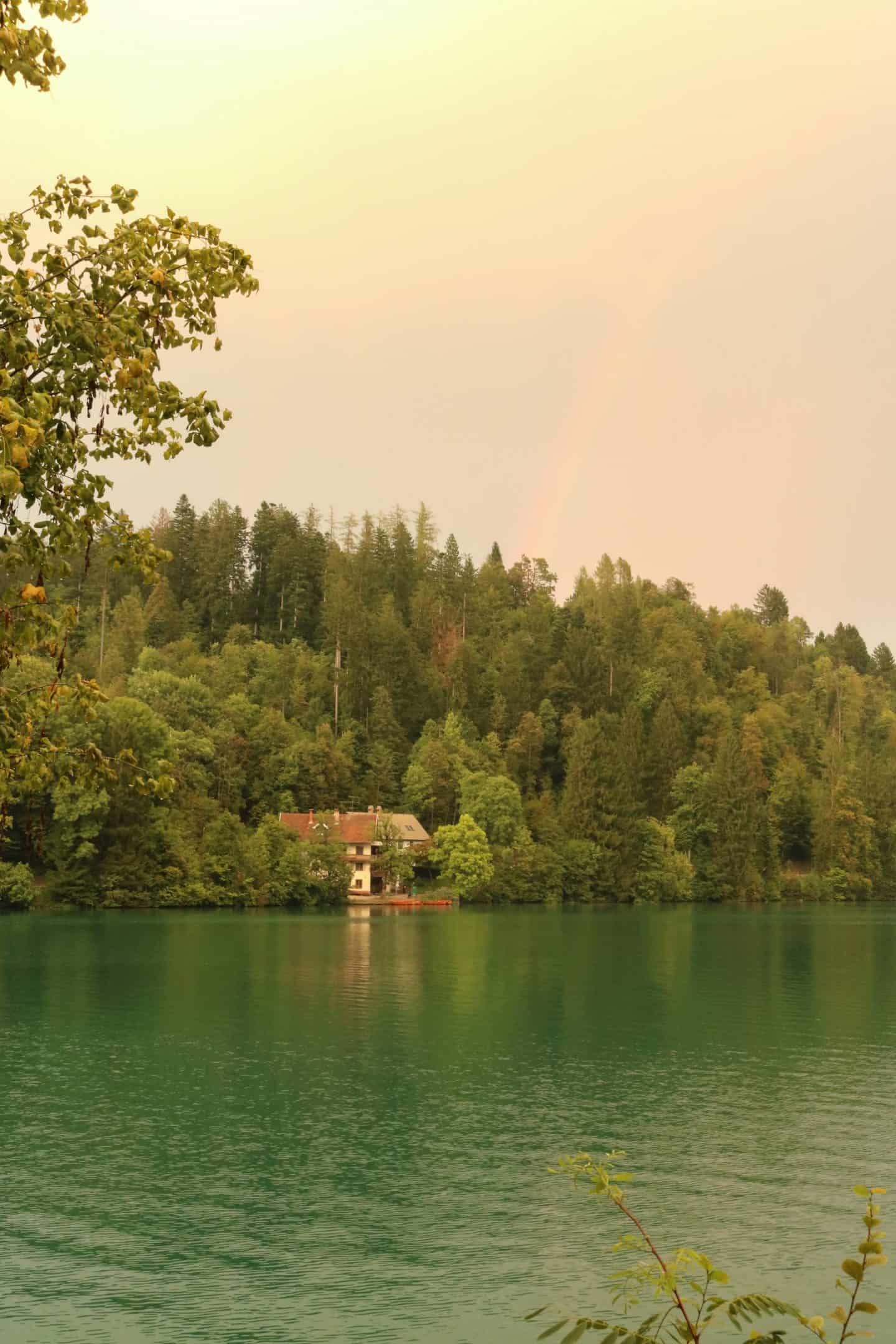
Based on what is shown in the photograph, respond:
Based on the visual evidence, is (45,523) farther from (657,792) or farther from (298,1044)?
(657,792)

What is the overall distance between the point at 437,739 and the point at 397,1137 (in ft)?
417

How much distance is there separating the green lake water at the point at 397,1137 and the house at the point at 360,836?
59.7 m

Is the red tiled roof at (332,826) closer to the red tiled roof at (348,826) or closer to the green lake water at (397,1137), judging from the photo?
the red tiled roof at (348,826)

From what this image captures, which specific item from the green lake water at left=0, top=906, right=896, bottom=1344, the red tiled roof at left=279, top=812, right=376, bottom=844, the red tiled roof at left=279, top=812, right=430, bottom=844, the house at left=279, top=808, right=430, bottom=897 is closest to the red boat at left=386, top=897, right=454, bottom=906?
the house at left=279, top=808, right=430, bottom=897

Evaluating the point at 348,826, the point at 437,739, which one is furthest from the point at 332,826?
the point at 437,739

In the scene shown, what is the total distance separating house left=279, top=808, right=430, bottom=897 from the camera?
12531 centimetres

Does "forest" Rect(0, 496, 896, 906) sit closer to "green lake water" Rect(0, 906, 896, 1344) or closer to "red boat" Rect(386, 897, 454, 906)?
"red boat" Rect(386, 897, 454, 906)

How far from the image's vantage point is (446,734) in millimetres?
156250

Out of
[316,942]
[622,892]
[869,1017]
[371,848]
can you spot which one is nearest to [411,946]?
[316,942]

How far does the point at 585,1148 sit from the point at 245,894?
88.5 metres

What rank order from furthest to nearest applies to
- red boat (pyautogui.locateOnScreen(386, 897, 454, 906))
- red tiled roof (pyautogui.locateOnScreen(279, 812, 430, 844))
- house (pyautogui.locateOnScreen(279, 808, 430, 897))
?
1. house (pyautogui.locateOnScreen(279, 808, 430, 897))
2. red boat (pyautogui.locateOnScreen(386, 897, 454, 906))
3. red tiled roof (pyautogui.locateOnScreen(279, 812, 430, 844))

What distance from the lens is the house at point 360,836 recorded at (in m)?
125

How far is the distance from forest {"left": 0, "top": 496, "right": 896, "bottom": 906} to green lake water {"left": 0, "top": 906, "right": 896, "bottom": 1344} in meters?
48.8

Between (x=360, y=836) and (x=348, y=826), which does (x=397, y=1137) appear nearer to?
(x=360, y=836)
